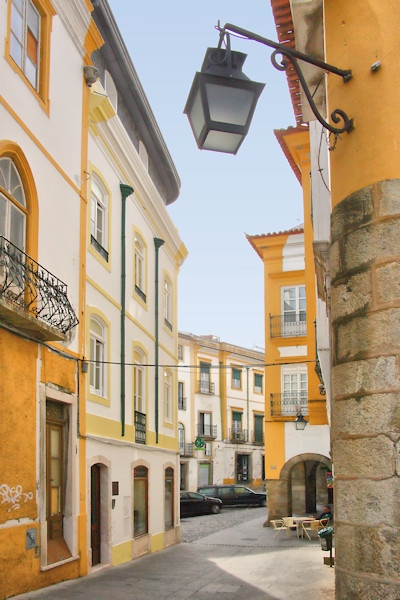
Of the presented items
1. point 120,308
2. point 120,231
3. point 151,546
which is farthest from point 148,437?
point 120,231

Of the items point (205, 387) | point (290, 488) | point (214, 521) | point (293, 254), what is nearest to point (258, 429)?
point (205, 387)

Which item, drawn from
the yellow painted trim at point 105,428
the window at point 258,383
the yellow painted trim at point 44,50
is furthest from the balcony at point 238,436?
the yellow painted trim at point 44,50

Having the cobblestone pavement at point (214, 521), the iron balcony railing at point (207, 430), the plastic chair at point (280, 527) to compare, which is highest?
the iron balcony railing at point (207, 430)

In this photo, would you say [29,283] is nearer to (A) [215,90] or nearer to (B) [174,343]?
(A) [215,90]

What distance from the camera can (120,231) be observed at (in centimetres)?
1761

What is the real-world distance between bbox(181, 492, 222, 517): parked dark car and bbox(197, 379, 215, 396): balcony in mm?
16253

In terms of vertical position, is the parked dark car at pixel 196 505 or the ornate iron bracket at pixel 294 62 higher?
the ornate iron bracket at pixel 294 62

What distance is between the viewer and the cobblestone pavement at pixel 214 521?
25.8 m

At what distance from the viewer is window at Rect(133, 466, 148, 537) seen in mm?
17953

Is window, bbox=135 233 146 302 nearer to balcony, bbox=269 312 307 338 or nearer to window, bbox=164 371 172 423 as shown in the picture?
window, bbox=164 371 172 423

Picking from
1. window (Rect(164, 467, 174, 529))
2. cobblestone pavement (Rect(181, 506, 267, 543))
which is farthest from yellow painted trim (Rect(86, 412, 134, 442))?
cobblestone pavement (Rect(181, 506, 267, 543))

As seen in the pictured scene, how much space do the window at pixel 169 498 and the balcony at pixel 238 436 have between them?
106 ft

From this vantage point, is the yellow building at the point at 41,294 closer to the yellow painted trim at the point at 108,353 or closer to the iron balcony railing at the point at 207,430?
the yellow painted trim at the point at 108,353

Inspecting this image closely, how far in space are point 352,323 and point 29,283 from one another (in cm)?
722
